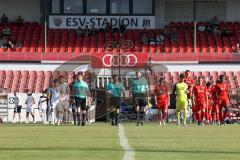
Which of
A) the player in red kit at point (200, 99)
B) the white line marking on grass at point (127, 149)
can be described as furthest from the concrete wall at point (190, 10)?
the white line marking on grass at point (127, 149)

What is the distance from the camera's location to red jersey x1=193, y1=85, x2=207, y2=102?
2969cm

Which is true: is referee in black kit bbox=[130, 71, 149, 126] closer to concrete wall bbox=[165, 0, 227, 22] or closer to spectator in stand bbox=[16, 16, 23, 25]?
spectator in stand bbox=[16, 16, 23, 25]

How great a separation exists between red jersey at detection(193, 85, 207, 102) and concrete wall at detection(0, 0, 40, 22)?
773 inches

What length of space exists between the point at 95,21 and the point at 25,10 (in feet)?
13.4

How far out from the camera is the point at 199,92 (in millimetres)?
29688

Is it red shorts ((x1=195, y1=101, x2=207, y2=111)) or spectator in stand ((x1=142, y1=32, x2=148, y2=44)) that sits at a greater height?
spectator in stand ((x1=142, y1=32, x2=148, y2=44))

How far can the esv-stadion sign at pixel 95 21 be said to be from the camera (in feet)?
155

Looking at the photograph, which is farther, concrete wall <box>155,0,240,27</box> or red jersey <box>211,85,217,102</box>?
concrete wall <box>155,0,240,27</box>

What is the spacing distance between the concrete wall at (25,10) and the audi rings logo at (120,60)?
8.60 m

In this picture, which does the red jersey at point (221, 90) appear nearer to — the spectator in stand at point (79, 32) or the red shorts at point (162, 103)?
the red shorts at point (162, 103)

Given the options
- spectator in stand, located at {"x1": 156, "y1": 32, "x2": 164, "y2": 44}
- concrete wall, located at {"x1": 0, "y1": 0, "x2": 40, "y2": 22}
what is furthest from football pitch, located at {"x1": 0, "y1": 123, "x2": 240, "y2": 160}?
concrete wall, located at {"x1": 0, "y1": 0, "x2": 40, "y2": 22}

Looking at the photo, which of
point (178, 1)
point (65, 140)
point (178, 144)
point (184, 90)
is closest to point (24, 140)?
point (65, 140)

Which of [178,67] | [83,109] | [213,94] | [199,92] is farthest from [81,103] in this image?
[178,67]

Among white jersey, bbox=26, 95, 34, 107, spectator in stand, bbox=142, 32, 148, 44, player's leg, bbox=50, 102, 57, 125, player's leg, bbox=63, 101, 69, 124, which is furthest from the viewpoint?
spectator in stand, bbox=142, 32, 148, 44
